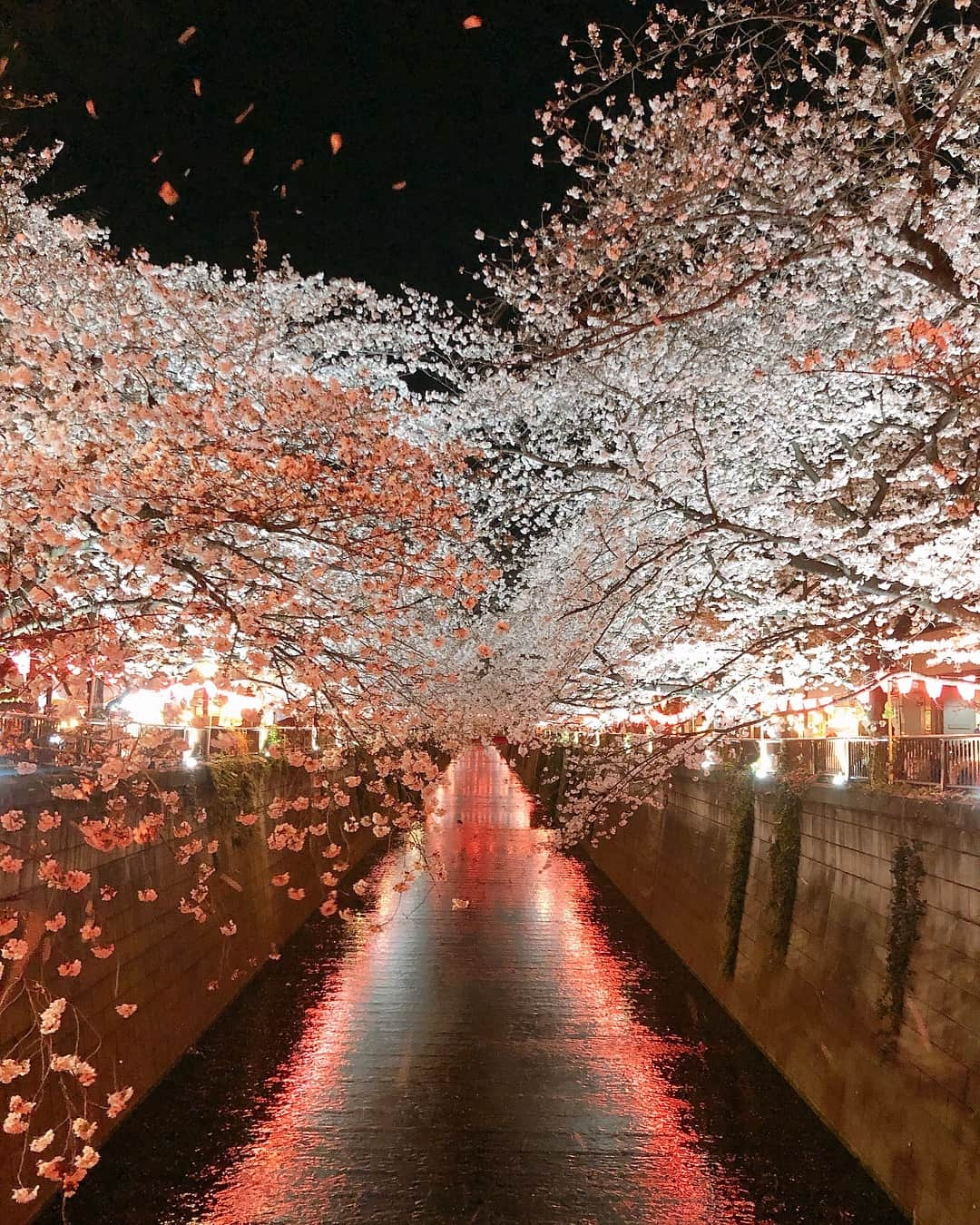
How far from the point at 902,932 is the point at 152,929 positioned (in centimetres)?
832

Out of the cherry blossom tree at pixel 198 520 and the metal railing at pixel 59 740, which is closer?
the cherry blossom tree at pixel 198 520

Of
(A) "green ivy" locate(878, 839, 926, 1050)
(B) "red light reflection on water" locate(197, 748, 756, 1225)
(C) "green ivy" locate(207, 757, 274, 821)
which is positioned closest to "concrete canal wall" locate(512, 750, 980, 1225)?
(A) "green ivy" locate(878, 839, 926, 1050)

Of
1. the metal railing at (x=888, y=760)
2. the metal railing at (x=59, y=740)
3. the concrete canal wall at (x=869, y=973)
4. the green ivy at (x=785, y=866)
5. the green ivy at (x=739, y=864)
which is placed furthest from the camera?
the green ivy at (x=739, y=864)

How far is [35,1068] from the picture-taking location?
26.2 feet

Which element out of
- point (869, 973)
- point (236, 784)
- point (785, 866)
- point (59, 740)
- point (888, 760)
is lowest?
point (869, 973)

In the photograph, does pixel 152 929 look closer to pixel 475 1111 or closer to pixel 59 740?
pixel 59 740

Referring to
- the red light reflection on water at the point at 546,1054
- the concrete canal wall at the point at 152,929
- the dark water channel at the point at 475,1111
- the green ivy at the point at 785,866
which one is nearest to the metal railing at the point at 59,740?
the concrete canal wall at the point at 152,929

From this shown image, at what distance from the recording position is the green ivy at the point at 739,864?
15.2 metres

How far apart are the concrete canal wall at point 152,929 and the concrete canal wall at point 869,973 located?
5845 millimetres

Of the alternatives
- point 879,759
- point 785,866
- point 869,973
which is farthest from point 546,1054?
point 879,759

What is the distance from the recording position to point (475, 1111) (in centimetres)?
1134

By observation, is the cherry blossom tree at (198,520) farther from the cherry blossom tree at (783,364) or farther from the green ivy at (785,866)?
the green ivy at (785,866)

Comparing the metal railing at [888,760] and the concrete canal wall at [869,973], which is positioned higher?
the metal railing at [888,760]

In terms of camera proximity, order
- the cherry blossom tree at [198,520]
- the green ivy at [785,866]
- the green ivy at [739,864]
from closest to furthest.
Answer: the cherry blossom tree at [198,520]
the green ivy at [785,866]
the green ivy at [739,864]
